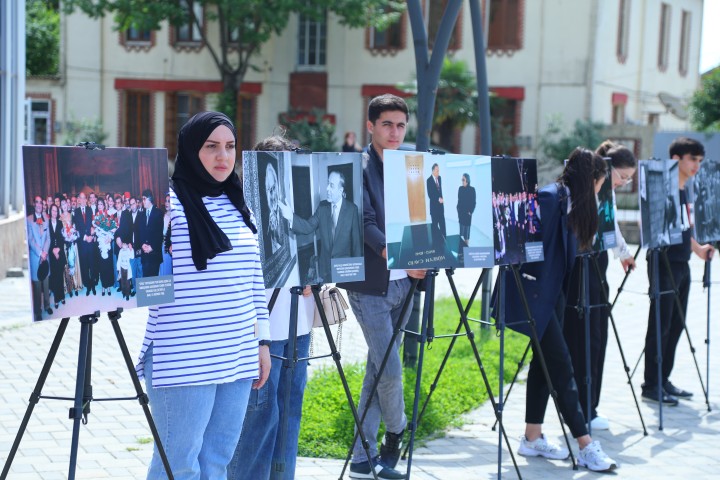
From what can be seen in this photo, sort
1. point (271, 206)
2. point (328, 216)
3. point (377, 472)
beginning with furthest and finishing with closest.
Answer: point (377, 472), point (328, 216), point (271, 206)

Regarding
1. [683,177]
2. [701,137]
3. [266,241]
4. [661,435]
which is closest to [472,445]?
[661,435]

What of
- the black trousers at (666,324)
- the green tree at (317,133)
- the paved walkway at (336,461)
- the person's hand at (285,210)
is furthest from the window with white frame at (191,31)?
the person's hand at (285,210)

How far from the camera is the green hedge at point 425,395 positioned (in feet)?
21.8

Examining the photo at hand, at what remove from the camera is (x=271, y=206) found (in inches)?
188

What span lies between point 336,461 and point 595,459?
1627 mm

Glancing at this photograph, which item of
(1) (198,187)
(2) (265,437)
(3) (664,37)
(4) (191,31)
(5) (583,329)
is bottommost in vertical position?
(2) (265,437)

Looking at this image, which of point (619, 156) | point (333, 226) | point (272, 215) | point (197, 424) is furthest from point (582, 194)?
point (197, 424)

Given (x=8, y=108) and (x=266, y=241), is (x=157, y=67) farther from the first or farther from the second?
(x=266, y=241)

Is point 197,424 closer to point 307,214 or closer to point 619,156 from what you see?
point 307,214

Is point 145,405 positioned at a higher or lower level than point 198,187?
lower

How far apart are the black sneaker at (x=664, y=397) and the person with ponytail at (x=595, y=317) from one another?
0.99 m

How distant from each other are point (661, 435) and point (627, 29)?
27559 mm

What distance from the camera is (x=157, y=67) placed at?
115ft

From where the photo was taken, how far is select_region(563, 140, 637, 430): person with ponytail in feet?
23.9
